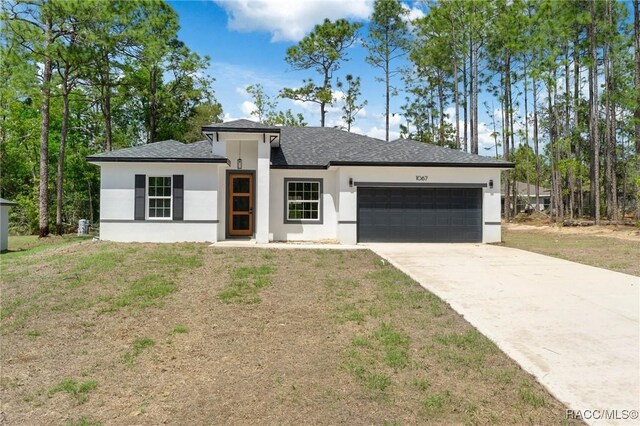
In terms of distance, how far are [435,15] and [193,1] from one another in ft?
63.2

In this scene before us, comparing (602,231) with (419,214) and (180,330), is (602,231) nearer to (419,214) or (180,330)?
(419,214)

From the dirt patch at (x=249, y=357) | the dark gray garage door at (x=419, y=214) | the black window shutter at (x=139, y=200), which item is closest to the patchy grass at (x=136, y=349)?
the dirt patch at (x=249, y=357)

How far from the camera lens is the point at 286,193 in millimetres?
15242

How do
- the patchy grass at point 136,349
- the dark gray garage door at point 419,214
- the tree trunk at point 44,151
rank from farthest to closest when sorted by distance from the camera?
the tree trunk at point 44,151, the dark gray garage door at point 419,214, the patchy grass at point 136,349

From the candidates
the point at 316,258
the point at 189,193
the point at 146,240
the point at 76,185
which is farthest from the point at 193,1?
the point at 76,185

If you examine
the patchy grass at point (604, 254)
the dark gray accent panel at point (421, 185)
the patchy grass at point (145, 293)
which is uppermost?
the dark gray accent panel at point (421, 185)

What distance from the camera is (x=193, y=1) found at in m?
15.3

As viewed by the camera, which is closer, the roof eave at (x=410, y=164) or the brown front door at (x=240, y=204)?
the roof eave at (x=410, y=164)

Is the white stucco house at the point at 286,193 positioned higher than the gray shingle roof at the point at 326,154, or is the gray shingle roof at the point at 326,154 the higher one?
the gray shingle roof at the point at 326,154

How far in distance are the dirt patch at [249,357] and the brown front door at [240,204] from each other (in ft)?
23.4

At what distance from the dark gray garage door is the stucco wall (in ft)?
17.6

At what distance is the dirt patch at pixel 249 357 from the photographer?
338 cm

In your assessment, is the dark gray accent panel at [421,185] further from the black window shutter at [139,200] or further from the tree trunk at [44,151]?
the tree trunk at [44,151]

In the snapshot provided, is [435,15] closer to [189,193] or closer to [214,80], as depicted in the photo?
[214,80]
